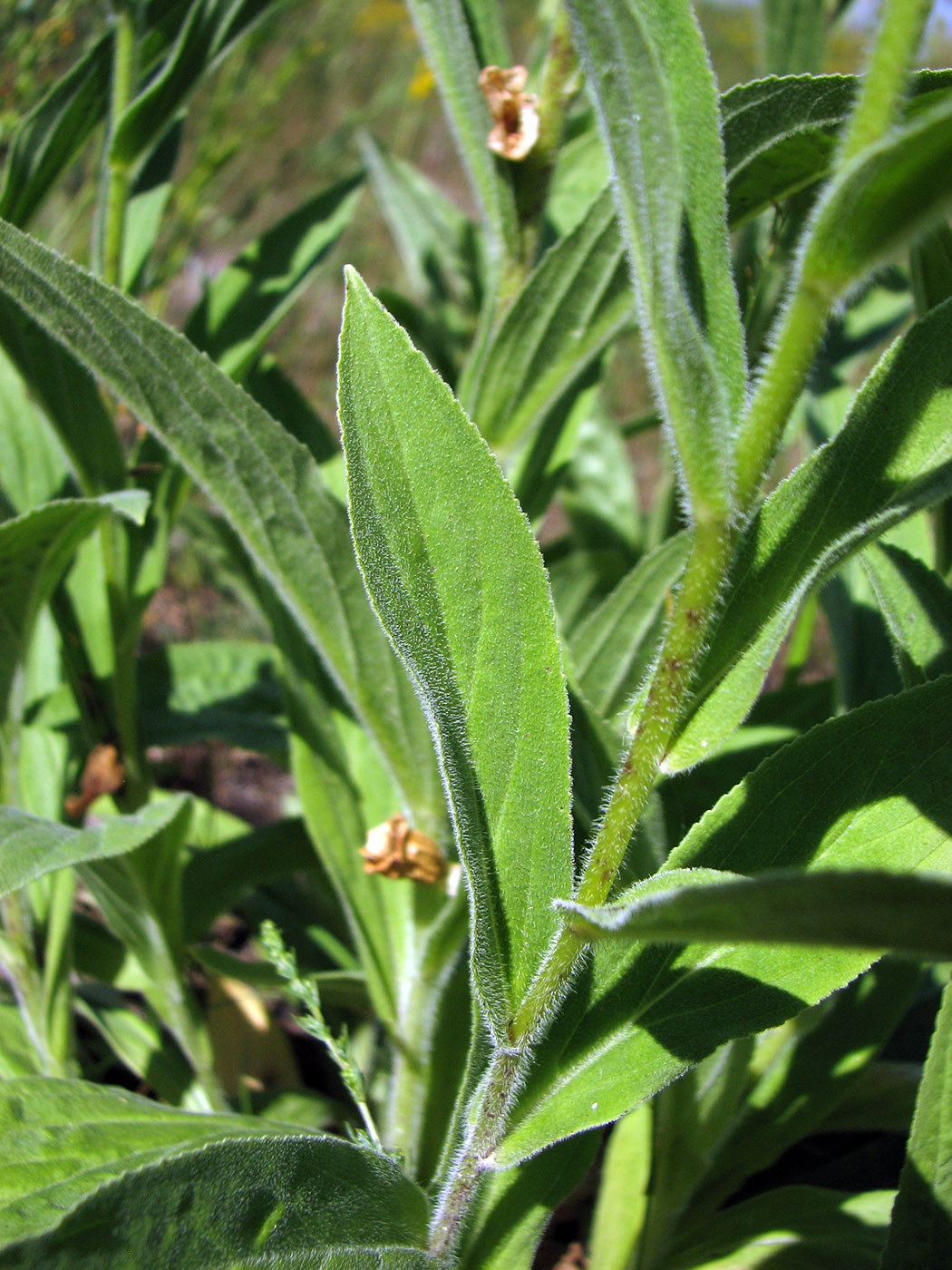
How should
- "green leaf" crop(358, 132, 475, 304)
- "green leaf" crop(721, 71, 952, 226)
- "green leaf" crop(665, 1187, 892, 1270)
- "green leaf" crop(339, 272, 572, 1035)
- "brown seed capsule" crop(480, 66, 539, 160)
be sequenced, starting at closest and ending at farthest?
"green leaf" crop(339, 272, 572, 1035), "green leaf" crop(721, 71, 952, 226), "green leaf" crop(665, 1187, 892, 1270), "brown seed capsule" crop(480, 66, 539, 160), "green leaf" crop(358, 132, 475, 304)

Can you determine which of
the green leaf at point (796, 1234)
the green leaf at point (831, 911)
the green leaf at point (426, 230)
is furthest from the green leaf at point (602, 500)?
the green leaf at point (831, 911)

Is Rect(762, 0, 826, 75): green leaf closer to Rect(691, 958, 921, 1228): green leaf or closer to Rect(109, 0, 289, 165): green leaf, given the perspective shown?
Rect(109, 0, 289, 165): green leaf

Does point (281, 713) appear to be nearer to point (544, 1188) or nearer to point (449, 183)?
point (544, 1188)

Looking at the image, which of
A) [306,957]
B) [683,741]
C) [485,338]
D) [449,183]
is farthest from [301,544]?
[449,183]

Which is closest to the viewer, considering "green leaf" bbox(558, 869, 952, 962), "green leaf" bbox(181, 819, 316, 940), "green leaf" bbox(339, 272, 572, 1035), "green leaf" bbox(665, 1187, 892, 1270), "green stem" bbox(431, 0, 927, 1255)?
"green leaf" bbox(558, 869, 952, 962)

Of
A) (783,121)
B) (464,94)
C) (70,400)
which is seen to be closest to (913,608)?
(783,121)

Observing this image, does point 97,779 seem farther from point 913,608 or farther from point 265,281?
point 913,608

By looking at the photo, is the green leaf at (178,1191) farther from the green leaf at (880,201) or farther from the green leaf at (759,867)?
the green leaf at (880,201)

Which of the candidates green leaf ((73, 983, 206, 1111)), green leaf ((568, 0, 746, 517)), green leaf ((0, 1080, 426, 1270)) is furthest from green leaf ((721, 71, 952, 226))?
green leaf ((73, 983, 206, 1111))
